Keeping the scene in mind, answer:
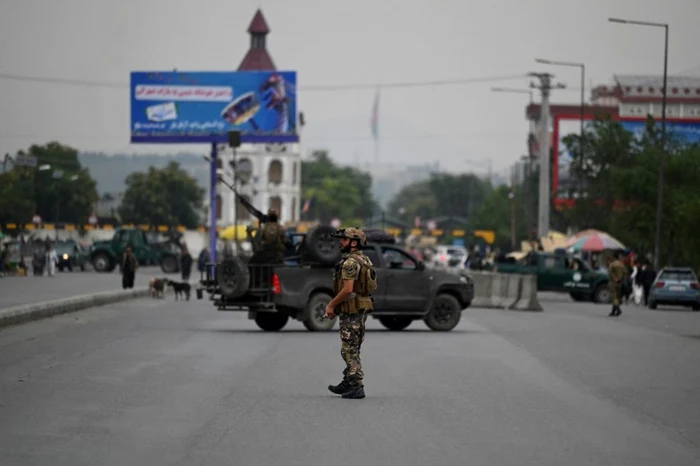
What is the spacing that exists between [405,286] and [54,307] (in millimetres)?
8575

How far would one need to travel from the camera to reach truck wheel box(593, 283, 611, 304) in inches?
1945

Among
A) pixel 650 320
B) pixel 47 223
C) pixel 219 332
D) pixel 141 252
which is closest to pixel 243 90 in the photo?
pixel 141 252

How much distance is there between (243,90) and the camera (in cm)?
6141

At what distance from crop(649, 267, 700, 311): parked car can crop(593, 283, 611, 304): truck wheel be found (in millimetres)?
2969

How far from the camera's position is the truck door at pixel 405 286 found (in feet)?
88.2

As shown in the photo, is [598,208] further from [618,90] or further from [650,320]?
[618,90]

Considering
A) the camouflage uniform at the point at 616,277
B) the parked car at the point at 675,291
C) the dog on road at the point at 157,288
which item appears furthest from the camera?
the parked car at the point at 675,291

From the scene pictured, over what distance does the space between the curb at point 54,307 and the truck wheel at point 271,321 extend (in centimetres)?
472

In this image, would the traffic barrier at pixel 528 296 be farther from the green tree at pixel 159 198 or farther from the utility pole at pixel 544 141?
the green tree at pixel 159 198

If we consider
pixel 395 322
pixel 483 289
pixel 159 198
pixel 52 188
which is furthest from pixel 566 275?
pixel 159 198

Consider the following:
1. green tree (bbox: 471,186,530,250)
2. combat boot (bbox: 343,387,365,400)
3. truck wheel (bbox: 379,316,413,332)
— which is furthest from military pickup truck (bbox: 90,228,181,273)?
combat boot (bbox: 343,387,365,400)

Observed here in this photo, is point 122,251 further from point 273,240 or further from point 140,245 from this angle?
point 273,240

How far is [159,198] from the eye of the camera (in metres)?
155

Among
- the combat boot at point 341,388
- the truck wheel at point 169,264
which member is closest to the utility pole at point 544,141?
the truck wheel at point 169,264
